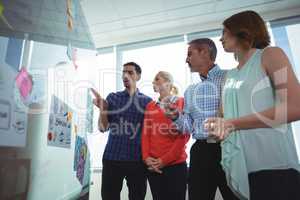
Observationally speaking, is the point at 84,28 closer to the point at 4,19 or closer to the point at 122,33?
the point at 4,19

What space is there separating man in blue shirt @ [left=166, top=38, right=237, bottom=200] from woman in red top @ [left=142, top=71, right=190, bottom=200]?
0.14 meters

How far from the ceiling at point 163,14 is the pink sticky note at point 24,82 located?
1712 millimetres

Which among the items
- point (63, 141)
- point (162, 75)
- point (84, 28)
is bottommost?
point (63, 141)

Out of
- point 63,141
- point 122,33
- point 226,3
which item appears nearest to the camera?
point 63,141

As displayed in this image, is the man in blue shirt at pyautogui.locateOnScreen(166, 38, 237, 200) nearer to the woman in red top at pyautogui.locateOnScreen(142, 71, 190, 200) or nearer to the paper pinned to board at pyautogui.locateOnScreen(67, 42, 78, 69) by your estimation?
the woman in red top at pyautogui.locateOnScreen(142, 71, 190, 200)

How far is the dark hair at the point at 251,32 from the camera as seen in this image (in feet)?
2.75

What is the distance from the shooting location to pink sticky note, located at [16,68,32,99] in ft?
2.75

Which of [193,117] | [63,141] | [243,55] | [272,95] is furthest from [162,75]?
[272,95]

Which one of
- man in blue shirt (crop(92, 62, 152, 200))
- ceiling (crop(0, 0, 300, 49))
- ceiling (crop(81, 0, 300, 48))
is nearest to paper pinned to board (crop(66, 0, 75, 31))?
ceiling (crop(0, 0, 300, 49))

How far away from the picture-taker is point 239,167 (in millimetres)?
716

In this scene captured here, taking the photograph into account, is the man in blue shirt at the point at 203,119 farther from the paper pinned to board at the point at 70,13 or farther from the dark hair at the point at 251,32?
the paper pinned to board at the point at 70,13

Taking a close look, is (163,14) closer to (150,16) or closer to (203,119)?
(150,16)

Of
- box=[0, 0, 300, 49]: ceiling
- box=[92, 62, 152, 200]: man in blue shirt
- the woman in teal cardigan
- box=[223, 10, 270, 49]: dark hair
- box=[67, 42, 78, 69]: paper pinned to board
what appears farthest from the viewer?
box=[0, 0, 300, 49]: ceiling

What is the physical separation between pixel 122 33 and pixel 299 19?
2005mm
